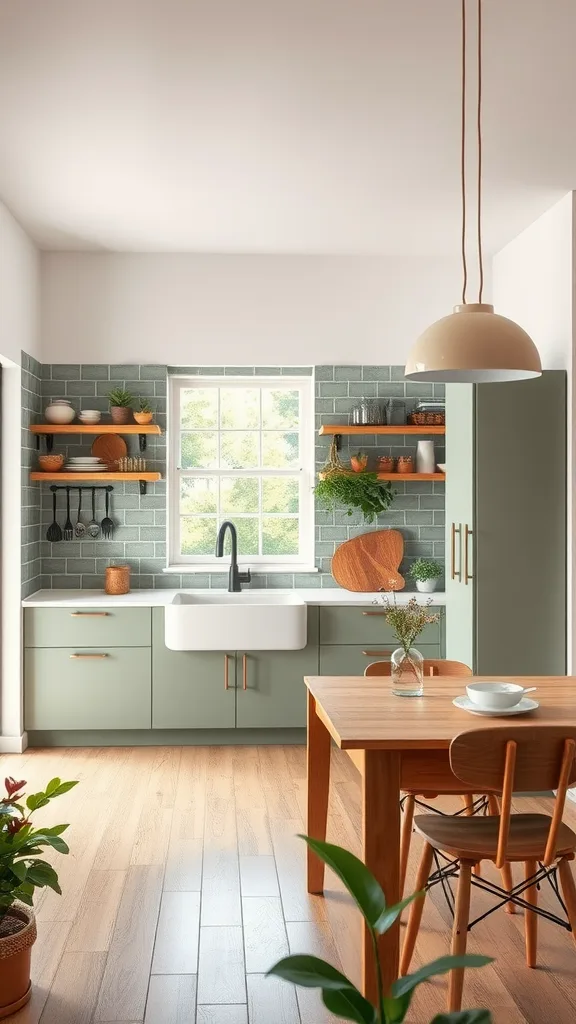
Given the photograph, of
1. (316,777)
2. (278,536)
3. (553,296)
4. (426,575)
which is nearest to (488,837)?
(316,777)

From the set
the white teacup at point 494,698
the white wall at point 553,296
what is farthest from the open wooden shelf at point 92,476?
the white teacup at point 494,698

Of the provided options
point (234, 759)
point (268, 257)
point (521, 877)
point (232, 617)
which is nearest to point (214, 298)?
point (268, 257)

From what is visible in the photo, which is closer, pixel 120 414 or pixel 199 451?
pixel 120 414

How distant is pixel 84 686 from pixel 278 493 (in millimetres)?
1705

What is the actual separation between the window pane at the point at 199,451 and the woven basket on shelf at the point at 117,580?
2.65ft

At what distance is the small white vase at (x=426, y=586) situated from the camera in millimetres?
5848

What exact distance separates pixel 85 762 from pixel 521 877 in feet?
8.22

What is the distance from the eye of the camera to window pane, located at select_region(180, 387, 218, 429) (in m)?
6.11

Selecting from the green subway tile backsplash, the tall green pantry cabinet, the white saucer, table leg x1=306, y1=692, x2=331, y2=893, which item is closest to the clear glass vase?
the white saucer

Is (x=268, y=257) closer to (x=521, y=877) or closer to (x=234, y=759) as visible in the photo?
(x=234, y=759)

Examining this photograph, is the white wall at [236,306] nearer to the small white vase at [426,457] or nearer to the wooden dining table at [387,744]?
the small white vase at [426,457]

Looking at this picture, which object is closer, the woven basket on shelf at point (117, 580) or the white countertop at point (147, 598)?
the white countertop at point (147, 598)

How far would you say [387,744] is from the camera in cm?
251

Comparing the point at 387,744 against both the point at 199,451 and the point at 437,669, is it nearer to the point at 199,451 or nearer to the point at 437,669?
the point at 437,669
